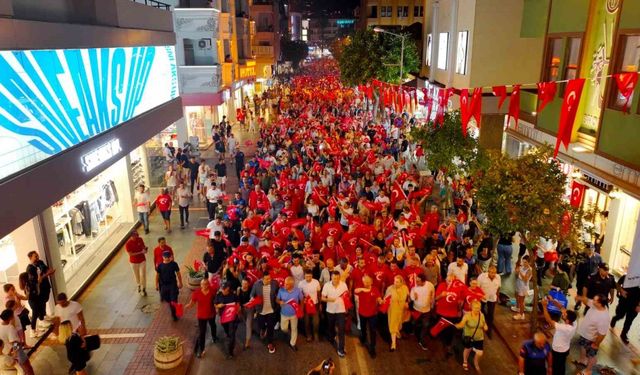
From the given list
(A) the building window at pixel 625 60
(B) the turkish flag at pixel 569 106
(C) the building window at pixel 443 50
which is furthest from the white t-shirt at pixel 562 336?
(C) the building window at pixel 443 50

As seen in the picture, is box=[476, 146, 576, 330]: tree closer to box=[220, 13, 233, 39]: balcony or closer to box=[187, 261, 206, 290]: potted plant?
box=[187, 261, 206, 290]: potted plant

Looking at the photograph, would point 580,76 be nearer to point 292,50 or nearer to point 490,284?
point 490,284

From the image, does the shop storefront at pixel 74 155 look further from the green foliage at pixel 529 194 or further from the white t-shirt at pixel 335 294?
the green foliage at pixel 529 194

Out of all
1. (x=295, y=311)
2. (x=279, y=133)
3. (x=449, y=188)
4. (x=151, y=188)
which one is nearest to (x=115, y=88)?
(x=295, y=311)

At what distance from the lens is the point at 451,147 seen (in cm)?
1630

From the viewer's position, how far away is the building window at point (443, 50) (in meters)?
25.6

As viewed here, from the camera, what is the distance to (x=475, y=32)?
2081cm

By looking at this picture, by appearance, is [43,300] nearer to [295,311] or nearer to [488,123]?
[295,311]

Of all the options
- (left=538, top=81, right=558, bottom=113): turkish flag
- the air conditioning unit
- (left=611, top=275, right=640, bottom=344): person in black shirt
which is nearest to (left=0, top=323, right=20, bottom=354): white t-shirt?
(left=538, top=81, right=558, bottom=113): turkish flag

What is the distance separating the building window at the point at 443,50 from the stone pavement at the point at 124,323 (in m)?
16.7

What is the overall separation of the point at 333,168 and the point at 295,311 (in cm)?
1000

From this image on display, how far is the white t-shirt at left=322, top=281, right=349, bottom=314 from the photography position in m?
9.32

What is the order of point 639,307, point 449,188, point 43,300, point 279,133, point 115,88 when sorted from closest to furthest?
point 639,307
point 43,300
point 115,88
point 449,188
point 279,133

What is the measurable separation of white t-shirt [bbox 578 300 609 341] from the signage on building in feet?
31.3
